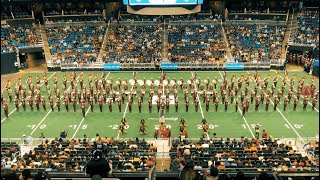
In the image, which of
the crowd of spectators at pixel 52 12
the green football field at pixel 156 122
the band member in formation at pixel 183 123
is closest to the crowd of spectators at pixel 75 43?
the crowd of spectators at pixel 52 12

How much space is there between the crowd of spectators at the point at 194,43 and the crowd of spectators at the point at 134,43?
119cm

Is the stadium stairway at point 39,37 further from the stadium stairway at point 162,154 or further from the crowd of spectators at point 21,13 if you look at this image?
the stadium stairway at point 162,154

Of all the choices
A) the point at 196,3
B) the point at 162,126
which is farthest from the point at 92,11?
the point at 162,126

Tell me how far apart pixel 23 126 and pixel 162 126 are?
6.48 metres

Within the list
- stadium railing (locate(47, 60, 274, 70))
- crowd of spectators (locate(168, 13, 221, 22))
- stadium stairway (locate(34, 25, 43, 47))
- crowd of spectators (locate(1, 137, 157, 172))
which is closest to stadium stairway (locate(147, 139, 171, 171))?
crowd of spectators (locate(1, 137, 157, 172))

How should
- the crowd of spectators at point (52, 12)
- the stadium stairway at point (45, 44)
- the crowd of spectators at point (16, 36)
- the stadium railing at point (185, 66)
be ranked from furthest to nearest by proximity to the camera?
the crowd of spectators at point (52, 12) → the stadium stairway at point (45, 44) → the crowd of spectators at point (16, 36) → the stadium railing at point (185, 66)

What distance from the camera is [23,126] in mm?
17719

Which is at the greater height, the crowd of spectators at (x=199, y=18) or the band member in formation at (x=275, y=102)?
the crowd of spectators at (x=199, y=18)

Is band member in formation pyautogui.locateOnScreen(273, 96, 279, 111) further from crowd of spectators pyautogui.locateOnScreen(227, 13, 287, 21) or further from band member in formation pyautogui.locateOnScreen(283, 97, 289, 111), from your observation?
crowd of spectators pyautogui.locateOnScreen(227, 13, 287, 21)

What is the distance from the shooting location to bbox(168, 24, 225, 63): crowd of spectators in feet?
102

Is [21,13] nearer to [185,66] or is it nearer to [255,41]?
[185,66]

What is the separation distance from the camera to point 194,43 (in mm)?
33031

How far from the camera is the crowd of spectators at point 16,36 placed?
3077 centimetres

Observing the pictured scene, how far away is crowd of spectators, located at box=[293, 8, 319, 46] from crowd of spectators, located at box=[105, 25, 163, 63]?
11437 millimetres
